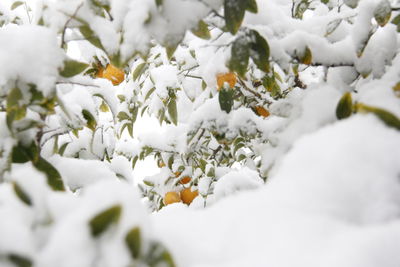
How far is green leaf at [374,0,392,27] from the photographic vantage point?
2.85 ft

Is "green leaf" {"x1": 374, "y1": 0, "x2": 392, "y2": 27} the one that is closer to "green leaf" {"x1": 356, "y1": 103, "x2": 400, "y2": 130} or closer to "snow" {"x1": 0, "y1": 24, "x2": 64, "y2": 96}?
"green leaf" {"x1": 356, "y1": 103, "x2": 400, "y2": 130}

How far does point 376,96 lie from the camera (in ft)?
2.31

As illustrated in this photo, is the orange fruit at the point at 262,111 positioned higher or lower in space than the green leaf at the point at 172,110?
higher

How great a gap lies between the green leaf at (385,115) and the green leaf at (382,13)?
0.34 m

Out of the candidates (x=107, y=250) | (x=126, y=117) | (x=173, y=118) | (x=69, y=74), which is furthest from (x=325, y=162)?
(x=126, y=117)

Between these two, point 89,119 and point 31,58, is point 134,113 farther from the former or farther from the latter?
point 31,58

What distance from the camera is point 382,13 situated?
2.86 ft

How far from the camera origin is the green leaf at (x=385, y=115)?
A: 0.58 metres

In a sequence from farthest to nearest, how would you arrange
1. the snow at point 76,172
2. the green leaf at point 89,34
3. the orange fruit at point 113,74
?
the orange fruit at point 113,74 < the snow at point 76,172 < the green leaf at point 89,34

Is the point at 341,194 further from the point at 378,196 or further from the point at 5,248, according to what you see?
the point at 5,248

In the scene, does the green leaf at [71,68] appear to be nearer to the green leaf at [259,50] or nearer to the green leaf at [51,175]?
the green leaf at [51,175]

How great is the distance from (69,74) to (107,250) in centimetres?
44

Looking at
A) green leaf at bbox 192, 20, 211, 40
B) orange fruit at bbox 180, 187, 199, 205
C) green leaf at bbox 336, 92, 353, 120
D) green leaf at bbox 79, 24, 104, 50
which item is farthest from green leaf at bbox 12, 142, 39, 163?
orange fruit at bbox 180, 187, 199, 205

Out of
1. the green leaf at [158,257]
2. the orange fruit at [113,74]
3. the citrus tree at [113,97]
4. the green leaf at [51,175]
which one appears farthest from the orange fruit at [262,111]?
the green leaf at [158,257]
